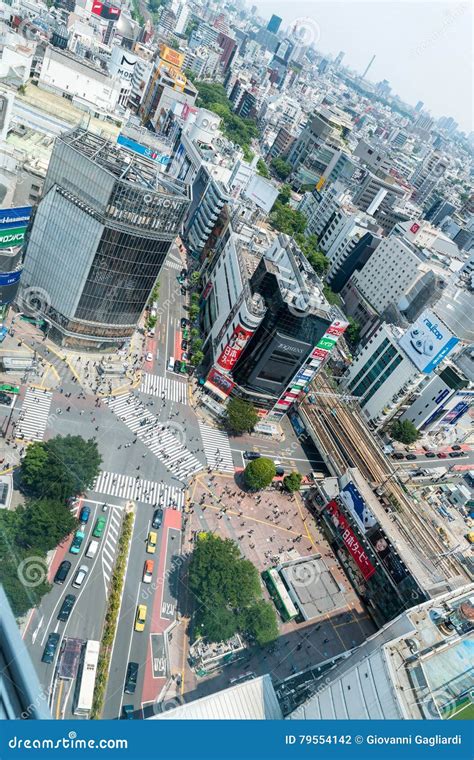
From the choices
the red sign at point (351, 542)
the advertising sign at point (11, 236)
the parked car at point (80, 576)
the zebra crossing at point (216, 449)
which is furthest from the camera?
the zebra crossing at point (216, 449)

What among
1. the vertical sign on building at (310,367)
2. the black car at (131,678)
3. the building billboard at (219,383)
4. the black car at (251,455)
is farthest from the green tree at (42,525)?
the vertical sign on building at (310,367)

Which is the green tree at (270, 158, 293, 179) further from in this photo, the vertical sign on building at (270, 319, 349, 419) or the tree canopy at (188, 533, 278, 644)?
the tree canopy at (188, 533, 278, 644)

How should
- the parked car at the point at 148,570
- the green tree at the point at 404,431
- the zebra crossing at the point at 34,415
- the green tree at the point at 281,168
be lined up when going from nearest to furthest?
the parked car at the point at 148,570
the zebra crossing at the point at 34,415
the green tree at the point at 404,431
the green tree at the point at 281,168

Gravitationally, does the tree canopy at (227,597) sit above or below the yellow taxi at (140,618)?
above

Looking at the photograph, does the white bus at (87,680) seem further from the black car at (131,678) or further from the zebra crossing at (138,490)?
the zebra crossing at (138,490)

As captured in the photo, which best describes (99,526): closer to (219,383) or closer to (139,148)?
(219,383)

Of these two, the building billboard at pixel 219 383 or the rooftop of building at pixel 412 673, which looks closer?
the rooftop of building at pixel 412 673

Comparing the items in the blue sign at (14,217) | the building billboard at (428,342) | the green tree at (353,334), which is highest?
the building billboard at (428,342)

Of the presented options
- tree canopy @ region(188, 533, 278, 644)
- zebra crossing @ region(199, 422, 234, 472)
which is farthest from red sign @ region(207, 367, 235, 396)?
tree canopy @ region(188, 533, 278, 644)
